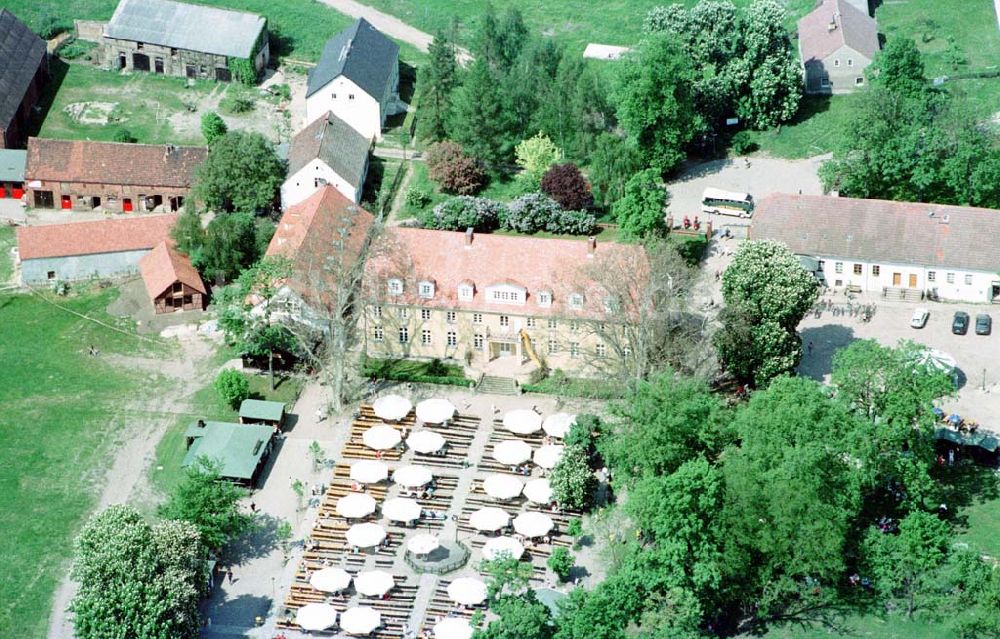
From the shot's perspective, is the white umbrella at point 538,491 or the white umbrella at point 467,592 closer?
the white umbrella at point 467,592

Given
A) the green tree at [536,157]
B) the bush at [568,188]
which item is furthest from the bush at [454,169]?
the bush at [568,188]

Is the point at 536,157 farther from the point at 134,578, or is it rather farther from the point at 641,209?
the point at 134,578

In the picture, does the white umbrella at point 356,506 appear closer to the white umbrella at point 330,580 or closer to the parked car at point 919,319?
the white umbrella at point 330,580

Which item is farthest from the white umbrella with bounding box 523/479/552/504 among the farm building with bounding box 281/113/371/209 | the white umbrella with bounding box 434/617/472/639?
the farm building with bounding box 281/113/371/209

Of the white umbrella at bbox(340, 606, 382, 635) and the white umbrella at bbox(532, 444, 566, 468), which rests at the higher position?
the white umbrella at bbox(532, 444, 566, 468)

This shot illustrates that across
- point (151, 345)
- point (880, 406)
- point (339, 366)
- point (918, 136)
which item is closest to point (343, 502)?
point (339, 366)

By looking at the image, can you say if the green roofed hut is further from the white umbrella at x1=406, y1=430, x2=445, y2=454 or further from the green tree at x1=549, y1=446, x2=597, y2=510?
the green tree at x1=549, y1=446, x2=597, y2=510
